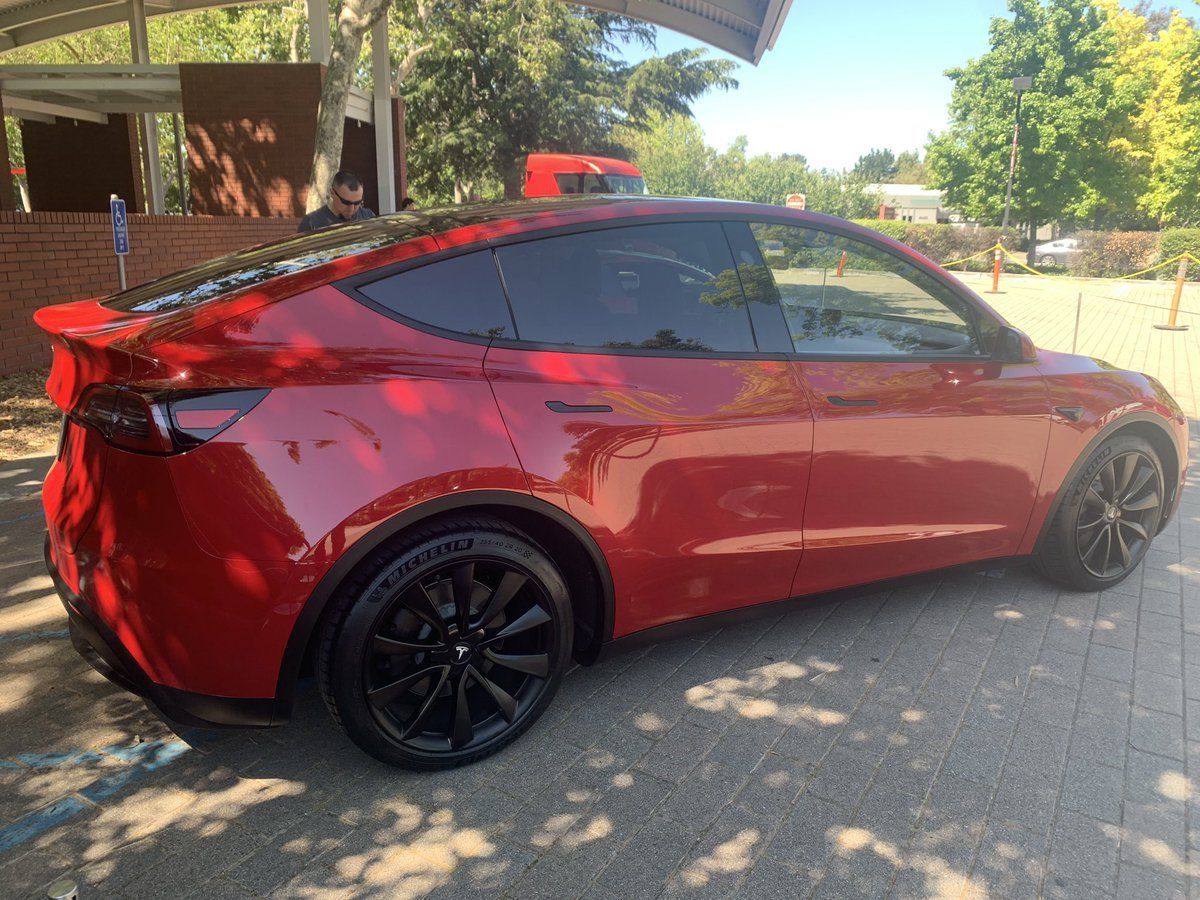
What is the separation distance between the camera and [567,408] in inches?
107

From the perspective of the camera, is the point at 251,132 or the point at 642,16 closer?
the point at 642,16

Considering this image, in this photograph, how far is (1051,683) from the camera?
3.45 m

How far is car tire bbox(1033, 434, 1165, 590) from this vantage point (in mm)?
4043

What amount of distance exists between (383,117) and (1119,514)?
15.7 m

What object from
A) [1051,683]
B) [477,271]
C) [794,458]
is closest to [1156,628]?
[1051,683]

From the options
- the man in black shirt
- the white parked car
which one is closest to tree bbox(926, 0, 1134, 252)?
the white parked car

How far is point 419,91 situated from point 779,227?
3023 centimetres

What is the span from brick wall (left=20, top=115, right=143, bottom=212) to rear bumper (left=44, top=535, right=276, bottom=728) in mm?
20824

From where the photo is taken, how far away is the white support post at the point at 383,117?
16.1 metres

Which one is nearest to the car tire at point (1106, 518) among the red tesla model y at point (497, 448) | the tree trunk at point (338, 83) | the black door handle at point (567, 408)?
the red tesla model y at point (497, 448)

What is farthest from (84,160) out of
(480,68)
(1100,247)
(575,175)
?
(1100,247)

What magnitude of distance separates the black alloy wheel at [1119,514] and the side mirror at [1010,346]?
0.78 m

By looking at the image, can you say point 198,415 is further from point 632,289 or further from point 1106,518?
point 1106,518

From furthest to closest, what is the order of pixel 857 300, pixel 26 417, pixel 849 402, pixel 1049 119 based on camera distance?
pixel 1049 119
pixel 26 417
pixel 857 300
pixel 849 402
